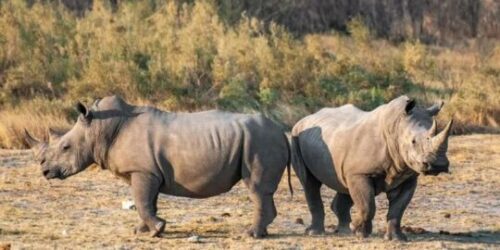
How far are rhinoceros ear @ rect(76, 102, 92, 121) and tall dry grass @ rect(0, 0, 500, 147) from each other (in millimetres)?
11358

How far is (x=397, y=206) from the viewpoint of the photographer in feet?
43.2

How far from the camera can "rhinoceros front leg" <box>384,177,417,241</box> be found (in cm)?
1312

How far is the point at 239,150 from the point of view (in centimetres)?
1318

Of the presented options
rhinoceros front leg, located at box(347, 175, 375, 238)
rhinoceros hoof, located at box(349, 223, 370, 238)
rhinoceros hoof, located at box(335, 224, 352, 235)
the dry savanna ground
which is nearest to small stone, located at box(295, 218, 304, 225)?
the dry savanna ground

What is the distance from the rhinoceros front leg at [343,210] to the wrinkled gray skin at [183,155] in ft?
3.37

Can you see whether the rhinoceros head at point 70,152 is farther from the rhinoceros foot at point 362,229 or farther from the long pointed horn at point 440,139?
the long pointed horn at point 440,139

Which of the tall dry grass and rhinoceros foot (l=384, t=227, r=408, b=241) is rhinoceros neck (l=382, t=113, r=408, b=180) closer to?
rhinoceros foot (l=384, t=227, r=408, b=241)

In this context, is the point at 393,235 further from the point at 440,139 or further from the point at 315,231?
the point at 440,139

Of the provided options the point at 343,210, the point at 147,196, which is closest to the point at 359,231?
the point at 343,210

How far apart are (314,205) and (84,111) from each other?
9.10 feet

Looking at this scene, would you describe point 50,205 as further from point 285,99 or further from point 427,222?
point 285,99

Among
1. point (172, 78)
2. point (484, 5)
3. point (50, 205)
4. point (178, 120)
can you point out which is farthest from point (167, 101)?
point (484, 5)

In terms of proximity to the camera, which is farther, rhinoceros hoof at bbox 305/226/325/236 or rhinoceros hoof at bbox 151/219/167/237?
rhinoceros hoof at bbox 305/226/325/236

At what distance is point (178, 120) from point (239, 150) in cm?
86
